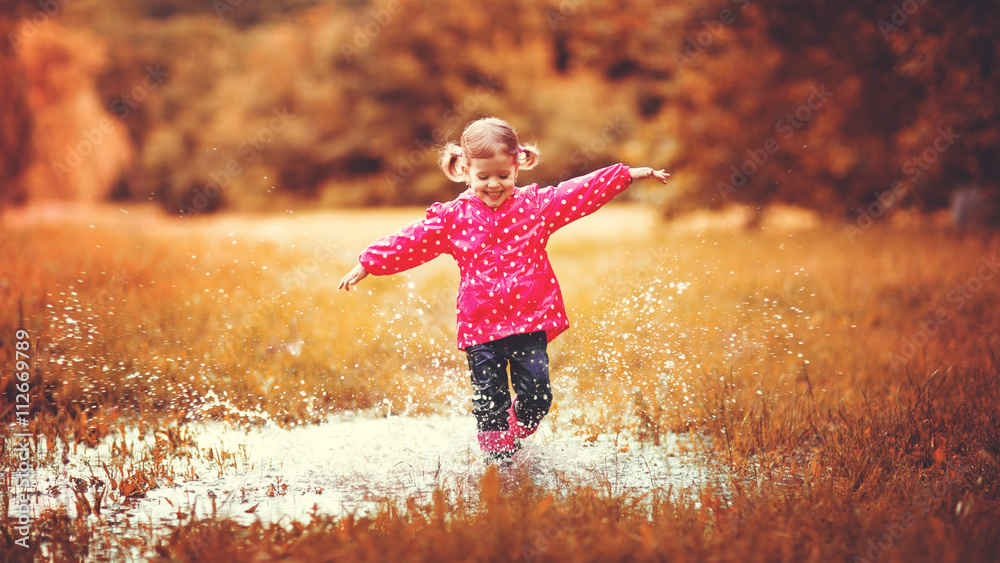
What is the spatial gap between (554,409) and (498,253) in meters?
1.24

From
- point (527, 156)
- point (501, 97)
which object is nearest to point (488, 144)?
point (527, 156)

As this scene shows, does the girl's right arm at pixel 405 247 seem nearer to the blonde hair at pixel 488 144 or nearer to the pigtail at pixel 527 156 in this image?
the blonde hair at pixel 488 144

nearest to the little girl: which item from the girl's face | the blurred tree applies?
the girl's face

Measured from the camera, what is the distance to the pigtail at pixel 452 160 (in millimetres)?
3726

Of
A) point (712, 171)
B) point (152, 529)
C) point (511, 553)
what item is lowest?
point (511, 553)

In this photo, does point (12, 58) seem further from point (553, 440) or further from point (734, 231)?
point (553, 440)

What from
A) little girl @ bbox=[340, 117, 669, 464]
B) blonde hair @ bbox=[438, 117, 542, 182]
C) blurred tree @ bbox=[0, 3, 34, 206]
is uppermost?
blurred tree @ bbox=[0, 3, 34, 206]

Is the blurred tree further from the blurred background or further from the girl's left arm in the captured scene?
the girl's left arm

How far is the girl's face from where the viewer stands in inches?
139

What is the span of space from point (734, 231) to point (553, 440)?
1041cm

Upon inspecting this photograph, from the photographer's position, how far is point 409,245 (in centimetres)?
367

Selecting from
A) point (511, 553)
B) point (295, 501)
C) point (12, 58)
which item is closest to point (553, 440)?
point (295, 501)

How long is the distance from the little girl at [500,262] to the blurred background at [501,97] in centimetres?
33

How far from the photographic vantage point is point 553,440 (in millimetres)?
4105
